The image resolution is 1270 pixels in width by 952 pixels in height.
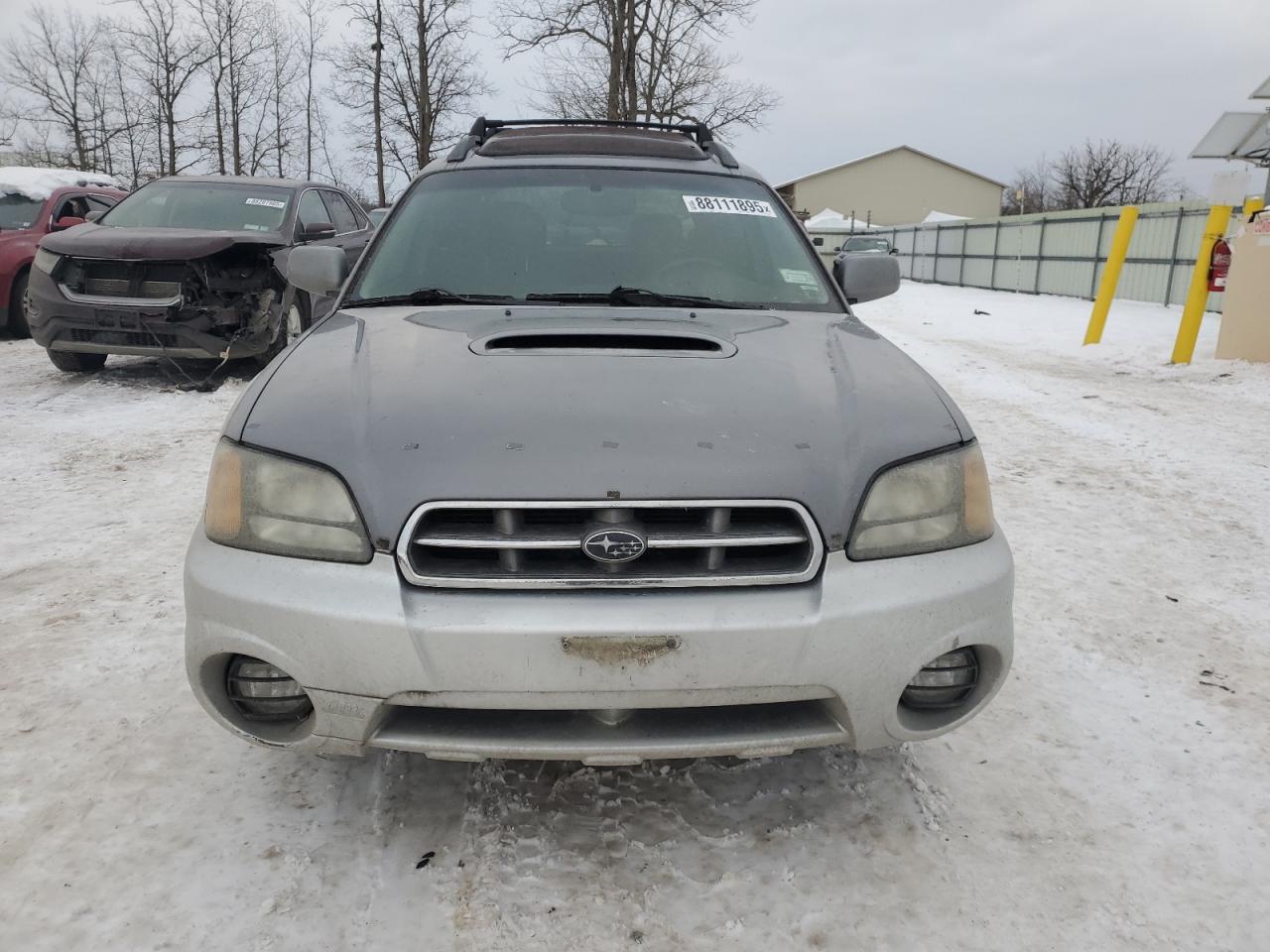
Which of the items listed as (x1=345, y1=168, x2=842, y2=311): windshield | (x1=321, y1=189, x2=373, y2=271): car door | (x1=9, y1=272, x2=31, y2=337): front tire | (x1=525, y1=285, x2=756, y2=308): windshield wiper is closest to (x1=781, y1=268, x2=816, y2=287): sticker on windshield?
(x1=345, y1=168, x2=842, y2=311): windshield

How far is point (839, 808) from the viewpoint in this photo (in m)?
2.18

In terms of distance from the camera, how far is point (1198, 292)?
9.59 meters

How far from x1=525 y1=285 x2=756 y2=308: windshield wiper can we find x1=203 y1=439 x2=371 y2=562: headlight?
1.10 m

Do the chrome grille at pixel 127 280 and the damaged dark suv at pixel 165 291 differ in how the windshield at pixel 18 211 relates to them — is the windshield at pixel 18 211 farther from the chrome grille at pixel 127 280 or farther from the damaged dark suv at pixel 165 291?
the chrome grille at pixel 127 280

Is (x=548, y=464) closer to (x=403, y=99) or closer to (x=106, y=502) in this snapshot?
(x=106, y=502)

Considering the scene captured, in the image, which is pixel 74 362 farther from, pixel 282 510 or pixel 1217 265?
pixel 1217 265

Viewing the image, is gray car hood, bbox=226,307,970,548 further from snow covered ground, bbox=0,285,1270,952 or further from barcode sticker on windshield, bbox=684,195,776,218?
barcode sticker on windshield, bbox=684,195,776,218

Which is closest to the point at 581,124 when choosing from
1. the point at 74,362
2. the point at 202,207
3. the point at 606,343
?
the point at 606,343

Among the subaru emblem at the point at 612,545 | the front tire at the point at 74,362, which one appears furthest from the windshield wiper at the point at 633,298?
the front tire at the point at 74,362

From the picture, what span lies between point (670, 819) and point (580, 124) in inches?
121

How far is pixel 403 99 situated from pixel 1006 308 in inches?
804

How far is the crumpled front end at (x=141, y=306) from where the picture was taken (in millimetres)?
6973

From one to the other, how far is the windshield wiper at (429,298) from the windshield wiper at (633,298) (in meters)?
0.13

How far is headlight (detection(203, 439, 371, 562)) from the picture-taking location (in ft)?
5.86
